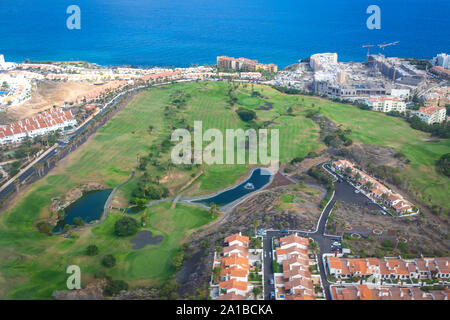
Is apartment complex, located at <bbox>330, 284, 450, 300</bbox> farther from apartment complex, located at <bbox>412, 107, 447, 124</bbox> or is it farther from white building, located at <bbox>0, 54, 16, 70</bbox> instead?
white building, located at <bbox>0, 54, 16, 70</bbox>

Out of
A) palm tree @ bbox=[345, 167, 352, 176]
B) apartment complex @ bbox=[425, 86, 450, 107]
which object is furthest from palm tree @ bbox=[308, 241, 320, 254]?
apartment complex @ bbox=[425, 86, 450, 107]

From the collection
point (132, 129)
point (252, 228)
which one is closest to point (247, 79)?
point (132, 129)

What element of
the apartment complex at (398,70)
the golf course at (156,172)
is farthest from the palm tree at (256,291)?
the apartment complex at (398,70)

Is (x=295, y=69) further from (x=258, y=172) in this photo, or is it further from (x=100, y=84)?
(x=258, y=172)

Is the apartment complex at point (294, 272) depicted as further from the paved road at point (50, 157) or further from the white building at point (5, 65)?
the white building at point (5, 65)

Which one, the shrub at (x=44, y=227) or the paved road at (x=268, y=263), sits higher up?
the shrub at (x=44, y=227)
